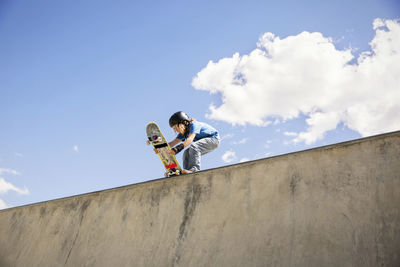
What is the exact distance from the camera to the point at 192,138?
5355 millimetres

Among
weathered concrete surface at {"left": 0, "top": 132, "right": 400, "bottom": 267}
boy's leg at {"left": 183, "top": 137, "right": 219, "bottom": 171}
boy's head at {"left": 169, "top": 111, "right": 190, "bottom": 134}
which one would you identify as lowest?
weathered concrete surface at {"left": 0, "top": 132, "right": 400, "bottom": 267}

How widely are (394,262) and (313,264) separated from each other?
2.16 feet

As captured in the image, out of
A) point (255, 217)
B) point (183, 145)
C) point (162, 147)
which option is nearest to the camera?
point (255, 217)

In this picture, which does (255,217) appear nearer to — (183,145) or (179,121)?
(183,145)

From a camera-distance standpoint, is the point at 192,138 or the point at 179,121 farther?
the point at 179,121

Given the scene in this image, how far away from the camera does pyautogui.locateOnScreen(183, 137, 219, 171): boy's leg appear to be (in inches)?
212

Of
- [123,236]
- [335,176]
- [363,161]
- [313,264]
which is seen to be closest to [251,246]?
[313,264]

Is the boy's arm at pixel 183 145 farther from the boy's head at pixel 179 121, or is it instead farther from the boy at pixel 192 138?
the boy's head at pixel 179 121

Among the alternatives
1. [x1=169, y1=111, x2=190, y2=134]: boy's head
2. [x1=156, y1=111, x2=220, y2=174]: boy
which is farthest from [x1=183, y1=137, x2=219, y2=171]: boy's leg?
[x1=169, y1=111, x2=190, y2=134]: boy's head

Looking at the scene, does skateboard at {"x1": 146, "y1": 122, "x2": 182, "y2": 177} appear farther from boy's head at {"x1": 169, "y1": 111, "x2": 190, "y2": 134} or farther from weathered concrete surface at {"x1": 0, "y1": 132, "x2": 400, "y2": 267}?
Result: weathered concrete surface at {"x1": 0, "y1": 132, "x2": 400, "y2": 267}

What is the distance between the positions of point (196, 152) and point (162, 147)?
0.66 metres

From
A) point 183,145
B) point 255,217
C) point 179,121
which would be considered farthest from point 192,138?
point 255,217

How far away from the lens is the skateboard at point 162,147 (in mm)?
5375

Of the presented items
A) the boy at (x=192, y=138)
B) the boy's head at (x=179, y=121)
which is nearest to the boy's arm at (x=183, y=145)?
the boy at (x=192, y=138)
